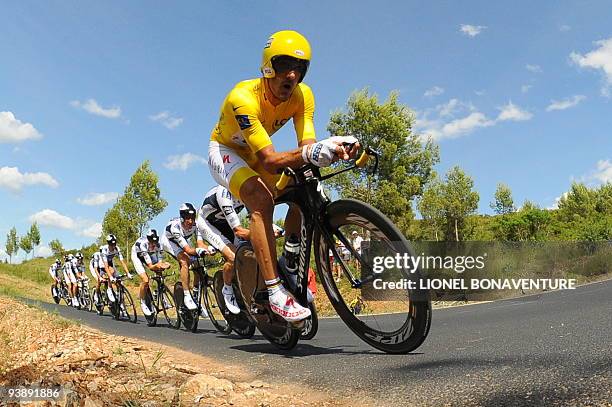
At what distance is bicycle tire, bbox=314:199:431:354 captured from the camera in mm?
3193

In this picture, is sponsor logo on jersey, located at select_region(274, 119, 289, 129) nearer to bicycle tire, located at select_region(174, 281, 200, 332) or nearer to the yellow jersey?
the yellow jersey

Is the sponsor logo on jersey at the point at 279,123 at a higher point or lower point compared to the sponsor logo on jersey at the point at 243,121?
higher

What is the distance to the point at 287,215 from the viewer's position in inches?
164

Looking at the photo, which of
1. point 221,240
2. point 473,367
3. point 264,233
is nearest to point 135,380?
point 264,233

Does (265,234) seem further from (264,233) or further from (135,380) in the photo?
Answer: (135,380)

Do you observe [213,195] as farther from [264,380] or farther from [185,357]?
[264,380]

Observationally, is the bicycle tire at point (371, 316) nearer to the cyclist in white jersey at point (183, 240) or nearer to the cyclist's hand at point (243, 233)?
the cyclist's hand at point (243, 233)

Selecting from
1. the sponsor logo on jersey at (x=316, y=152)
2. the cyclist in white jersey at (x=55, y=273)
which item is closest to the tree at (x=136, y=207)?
the cyclist in white jersey at (x=55, y=273)

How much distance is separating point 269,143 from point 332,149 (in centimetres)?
66

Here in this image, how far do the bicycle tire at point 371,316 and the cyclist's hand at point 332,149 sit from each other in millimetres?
366

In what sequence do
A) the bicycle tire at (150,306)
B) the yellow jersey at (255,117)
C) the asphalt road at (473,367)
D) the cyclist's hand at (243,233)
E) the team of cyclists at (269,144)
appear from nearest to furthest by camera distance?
the asphalt road at (473,367)
the team of cyclists at (269,144)
the yellow jersey at (255,117)
the cyclist's hand at (243,233)
the bicycle tire at (150,306)

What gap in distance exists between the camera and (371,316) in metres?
3.78

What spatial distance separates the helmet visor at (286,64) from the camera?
3633 millimetres

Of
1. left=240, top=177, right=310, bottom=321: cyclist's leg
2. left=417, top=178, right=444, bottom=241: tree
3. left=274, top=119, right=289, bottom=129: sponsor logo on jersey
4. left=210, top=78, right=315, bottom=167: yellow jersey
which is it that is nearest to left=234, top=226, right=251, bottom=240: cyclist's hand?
left=210, top=78, right=315, bottom=167: yellow jersey
